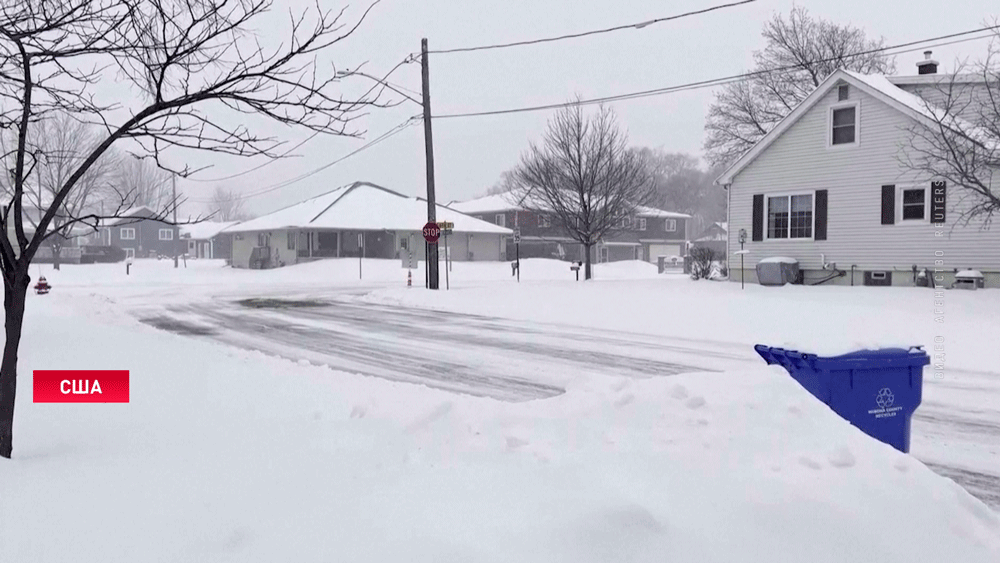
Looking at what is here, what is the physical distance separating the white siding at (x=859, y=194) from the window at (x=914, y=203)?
0.84 ft

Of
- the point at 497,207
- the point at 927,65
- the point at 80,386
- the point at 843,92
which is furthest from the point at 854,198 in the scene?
the point at 497,207

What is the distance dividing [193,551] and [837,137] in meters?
23.8

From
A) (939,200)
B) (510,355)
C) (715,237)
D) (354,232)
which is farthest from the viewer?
(715,237)

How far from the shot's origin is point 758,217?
24.9 meters

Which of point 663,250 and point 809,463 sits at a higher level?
point 663,250

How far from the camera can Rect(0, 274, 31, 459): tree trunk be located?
15.8ft

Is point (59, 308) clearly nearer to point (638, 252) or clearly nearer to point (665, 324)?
point (665, 324)

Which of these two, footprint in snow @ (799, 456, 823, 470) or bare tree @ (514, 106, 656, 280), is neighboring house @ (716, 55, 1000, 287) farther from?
footprint in snow @ (799, 456, 823, 470)

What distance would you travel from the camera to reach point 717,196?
109875 mm

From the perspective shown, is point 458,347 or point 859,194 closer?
point 458,347

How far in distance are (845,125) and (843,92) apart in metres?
1.04

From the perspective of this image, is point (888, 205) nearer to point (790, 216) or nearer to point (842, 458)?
point (790, 216)

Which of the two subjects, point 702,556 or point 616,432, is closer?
point 702,556

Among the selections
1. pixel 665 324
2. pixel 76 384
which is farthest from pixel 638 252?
pixel 76 384
